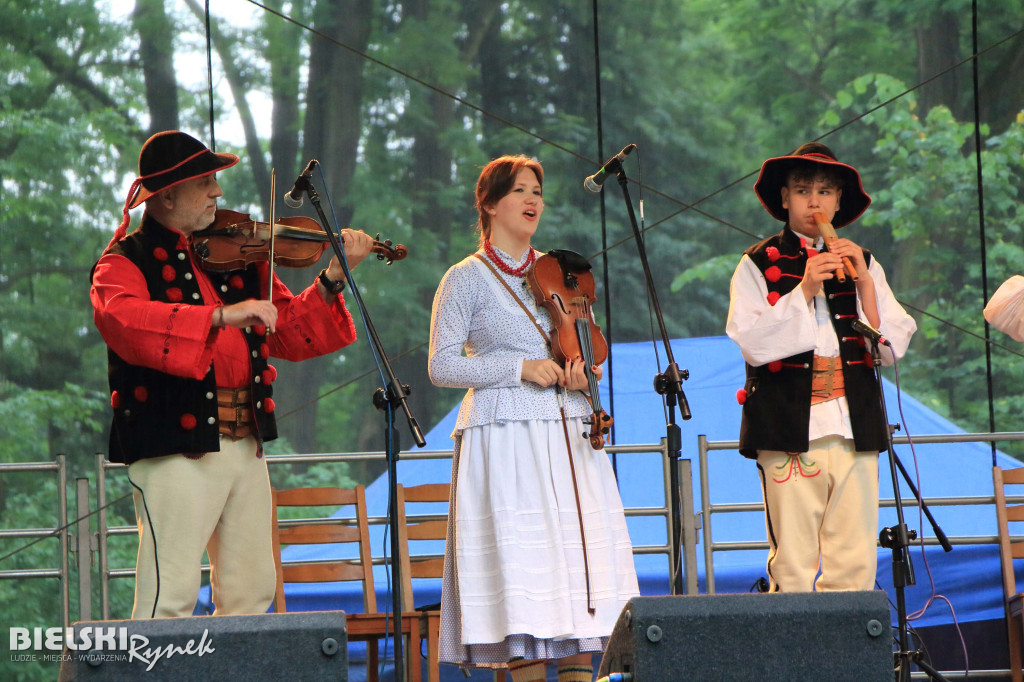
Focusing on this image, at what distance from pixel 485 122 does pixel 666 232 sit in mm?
1515

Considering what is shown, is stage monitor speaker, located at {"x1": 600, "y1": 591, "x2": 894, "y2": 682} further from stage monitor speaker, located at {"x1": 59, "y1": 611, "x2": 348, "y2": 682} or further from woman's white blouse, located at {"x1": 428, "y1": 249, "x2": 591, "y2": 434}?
woman's white blouse, located at {"x1": 428, "y1": 249, "x2": 591, "y2": 434}

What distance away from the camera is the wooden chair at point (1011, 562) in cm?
443

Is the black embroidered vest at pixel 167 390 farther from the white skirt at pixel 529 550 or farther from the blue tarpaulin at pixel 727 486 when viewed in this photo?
the blue tarpaulin at pixel 727 486

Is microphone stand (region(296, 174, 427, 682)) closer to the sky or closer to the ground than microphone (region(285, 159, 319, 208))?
closer to the ground

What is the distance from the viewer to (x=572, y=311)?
348 cm

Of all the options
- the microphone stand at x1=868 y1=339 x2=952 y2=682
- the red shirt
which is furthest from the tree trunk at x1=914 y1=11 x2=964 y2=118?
the red shirt

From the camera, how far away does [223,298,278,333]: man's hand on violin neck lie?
2.92 m

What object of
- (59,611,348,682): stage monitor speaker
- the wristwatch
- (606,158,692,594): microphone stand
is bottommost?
(59,611,348,682): stage monitor speaker

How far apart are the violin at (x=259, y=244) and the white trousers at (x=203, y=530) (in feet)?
1.60

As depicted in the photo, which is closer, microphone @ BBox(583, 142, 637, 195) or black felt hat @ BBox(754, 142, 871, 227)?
microphone @ BBox(583, 142, 637, 195)

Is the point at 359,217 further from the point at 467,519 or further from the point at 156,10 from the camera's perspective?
the point at 467,519

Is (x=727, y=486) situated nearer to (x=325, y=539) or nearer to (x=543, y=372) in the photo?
(x=325, y=539)

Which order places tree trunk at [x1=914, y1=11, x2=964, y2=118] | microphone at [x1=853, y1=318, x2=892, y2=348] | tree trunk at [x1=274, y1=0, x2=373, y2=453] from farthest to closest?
1. tree trunk at [x1=274, y1=0, x2=373, y2=453]
2. tree trunk at [x1=914, y1=11, x2=964, y2=118]
3. microphone at [x1=853, y1=318, x2=892, y2=348]

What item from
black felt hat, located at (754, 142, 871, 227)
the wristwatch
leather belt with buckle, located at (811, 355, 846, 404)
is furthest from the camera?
black felt hat, located at (754, 142, 871, 227)
